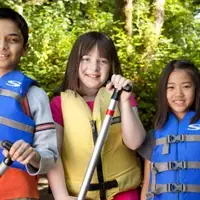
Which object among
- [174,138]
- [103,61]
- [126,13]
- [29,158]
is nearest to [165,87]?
[174,138]

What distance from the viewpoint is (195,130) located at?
9.85 feet

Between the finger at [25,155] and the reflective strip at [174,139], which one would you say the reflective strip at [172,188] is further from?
the finger at [25,155]

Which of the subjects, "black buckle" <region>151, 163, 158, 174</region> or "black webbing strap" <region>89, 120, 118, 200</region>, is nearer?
"black webbing strap" <region>89, 120, 118, 200</region>

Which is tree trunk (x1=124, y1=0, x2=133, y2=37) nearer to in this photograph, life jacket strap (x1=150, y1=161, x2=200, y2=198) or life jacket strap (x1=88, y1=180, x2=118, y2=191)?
life jacket strap (x1=150, y1=161, x2=200, y2=198)

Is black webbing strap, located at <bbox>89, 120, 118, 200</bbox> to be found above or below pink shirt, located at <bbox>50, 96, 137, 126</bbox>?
below

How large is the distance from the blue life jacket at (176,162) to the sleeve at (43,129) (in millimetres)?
823

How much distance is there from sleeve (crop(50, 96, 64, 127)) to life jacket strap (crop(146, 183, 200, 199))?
0.71 meters

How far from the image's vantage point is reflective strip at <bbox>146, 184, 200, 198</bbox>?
286 centimetres

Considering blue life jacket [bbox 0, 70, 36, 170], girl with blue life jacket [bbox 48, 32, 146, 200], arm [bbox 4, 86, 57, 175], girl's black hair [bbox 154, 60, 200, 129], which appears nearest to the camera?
arm [bbox 4, 86, 57, 175]

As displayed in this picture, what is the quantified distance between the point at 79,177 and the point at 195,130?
808 millimetres

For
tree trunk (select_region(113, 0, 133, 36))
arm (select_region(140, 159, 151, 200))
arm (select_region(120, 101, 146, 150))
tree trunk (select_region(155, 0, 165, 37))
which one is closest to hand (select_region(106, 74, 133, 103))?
arm (select_region(120, 101, 146, 150))

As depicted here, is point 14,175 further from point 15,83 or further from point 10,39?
point 10,39

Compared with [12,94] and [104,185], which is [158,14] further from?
[12,94]

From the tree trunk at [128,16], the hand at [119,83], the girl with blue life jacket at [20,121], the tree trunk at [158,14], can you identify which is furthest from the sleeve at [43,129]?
the tree trunk at [158,14]
